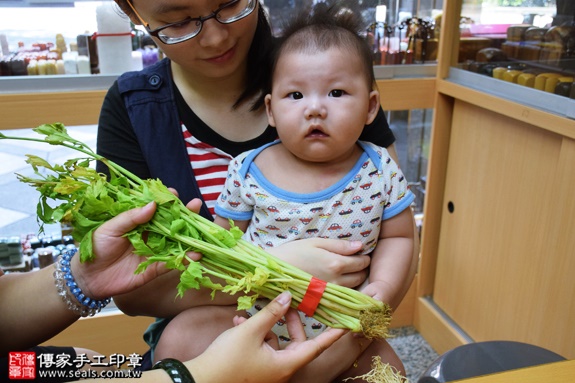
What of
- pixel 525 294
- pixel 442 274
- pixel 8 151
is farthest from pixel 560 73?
pixel 8 151

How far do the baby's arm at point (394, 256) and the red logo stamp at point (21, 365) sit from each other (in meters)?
0.82

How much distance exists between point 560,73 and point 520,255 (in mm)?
737

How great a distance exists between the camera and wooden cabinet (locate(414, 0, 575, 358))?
198cm

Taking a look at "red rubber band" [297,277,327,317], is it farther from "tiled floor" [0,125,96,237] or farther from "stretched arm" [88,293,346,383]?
"tiled floor" [0,125,96,237]

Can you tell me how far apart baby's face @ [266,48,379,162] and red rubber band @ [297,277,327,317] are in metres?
0.35

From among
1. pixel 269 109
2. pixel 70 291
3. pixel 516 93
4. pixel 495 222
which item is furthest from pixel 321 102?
pixel 495 222

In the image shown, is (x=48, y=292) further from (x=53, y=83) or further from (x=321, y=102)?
(x=53, y=83)

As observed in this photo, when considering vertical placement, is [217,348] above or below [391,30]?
below

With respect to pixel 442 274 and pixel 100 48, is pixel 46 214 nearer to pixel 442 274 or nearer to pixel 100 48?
pixel 100 48

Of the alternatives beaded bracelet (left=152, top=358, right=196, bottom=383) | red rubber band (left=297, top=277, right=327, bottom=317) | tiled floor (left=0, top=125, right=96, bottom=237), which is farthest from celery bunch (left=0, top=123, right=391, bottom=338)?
tiled floor (left=0, top=125, right=96, bottom=237)

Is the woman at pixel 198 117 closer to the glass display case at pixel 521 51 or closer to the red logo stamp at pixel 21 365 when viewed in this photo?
the red logo stamp at pixel 21 365

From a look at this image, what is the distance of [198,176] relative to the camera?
4.65 ft

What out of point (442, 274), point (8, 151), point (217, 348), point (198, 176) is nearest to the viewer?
point (217, 348)

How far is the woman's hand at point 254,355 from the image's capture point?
96 cm
